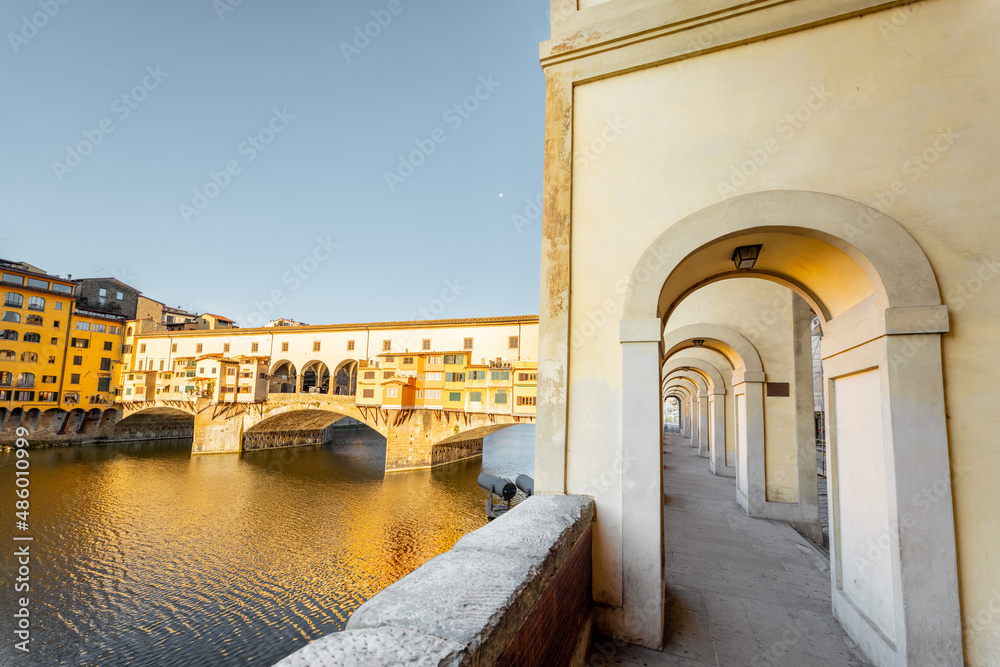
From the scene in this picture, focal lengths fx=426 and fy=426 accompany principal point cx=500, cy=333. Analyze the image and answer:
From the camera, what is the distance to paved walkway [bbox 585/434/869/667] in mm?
3477

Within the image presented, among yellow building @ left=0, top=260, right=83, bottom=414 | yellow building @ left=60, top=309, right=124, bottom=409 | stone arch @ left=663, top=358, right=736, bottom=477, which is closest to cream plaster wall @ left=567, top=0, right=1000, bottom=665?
stone arch @ left=663, top=358, right=736, bottom=477

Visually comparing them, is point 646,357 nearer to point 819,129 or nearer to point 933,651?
point 819,129

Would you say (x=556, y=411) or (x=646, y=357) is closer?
(x=646, y=357)

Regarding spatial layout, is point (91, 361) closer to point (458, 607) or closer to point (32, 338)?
point (32, 338)

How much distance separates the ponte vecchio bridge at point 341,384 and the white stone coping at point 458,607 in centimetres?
2133

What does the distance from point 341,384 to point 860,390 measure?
42376mm

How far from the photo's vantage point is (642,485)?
364cm

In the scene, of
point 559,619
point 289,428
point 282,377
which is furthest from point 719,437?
point 282,377

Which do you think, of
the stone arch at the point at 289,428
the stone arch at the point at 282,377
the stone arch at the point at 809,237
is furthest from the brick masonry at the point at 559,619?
the stone arch at the point at 282,377

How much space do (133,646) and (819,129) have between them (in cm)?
1553

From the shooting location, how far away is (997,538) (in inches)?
111

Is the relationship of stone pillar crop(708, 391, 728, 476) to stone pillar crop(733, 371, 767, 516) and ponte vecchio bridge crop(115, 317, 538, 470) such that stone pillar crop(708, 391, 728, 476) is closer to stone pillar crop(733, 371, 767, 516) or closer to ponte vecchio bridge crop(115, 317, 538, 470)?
stone pillar crop(733, 371, 767, 516)

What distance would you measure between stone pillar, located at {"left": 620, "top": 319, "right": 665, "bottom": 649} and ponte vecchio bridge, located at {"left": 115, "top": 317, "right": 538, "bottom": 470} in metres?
20.2

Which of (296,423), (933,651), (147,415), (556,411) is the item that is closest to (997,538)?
(933,651)
